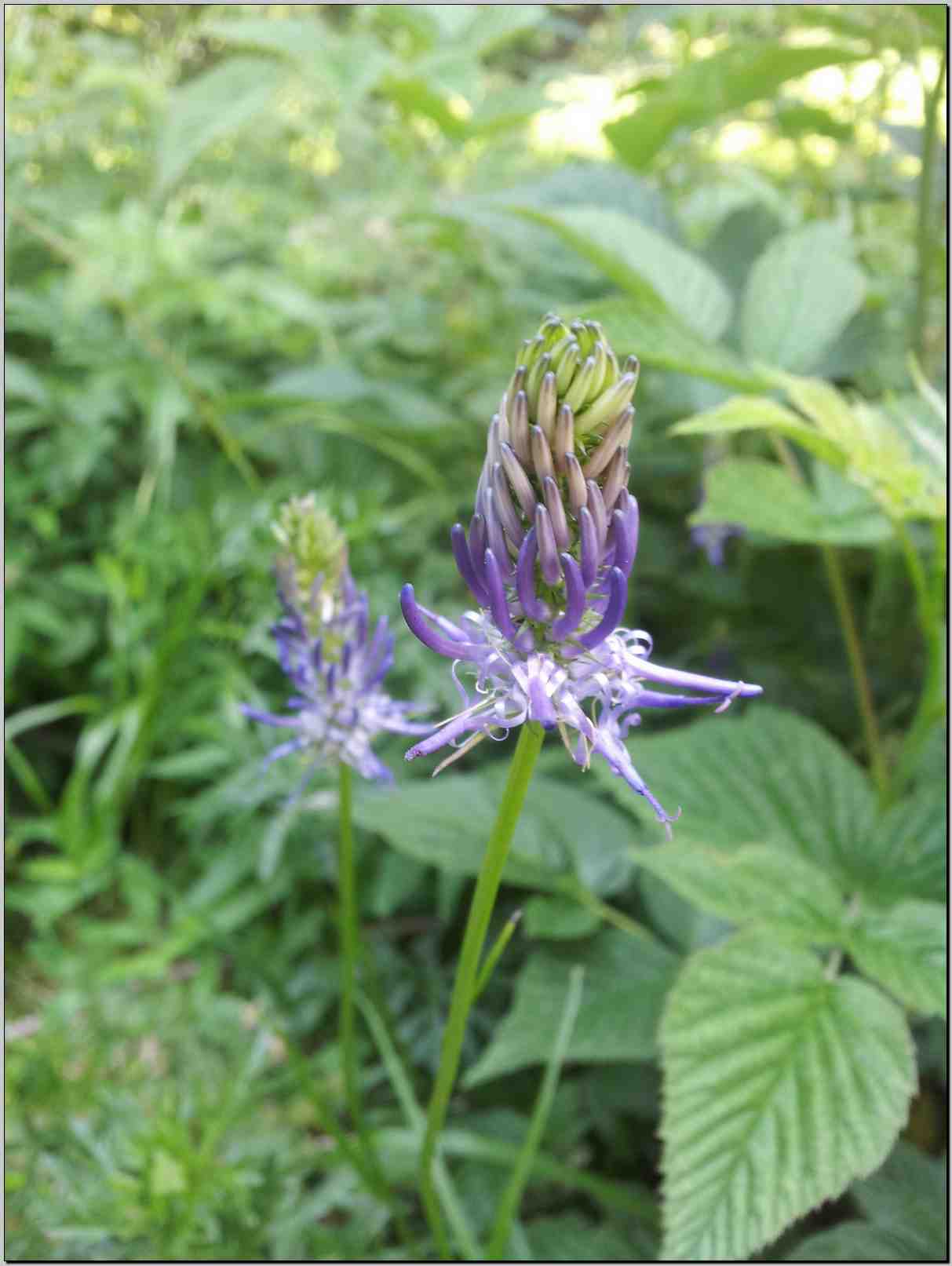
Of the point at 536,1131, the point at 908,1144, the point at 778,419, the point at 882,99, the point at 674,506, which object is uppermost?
the point at 882,99

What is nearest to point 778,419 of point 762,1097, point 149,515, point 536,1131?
point 762,1097

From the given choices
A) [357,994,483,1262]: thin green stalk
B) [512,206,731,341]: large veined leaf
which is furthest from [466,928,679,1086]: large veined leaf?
[512,206,731,341]: large veined leaf

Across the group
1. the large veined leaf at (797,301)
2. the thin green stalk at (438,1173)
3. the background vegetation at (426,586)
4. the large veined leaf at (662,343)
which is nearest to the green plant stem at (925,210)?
the background vegetation at (426,586)

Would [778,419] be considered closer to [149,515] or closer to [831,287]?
[831,287]

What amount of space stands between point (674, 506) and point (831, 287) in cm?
74

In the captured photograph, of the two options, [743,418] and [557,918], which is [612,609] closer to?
[743,418]

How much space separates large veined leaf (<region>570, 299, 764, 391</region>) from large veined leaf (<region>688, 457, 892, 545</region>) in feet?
0.50

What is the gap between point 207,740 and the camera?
2312 mm

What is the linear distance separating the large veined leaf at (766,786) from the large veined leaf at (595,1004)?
0.25 m

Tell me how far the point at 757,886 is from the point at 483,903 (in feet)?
1.99

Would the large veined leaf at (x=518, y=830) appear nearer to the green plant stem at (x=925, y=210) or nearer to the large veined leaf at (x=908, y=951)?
the large veined leaf at (x=908, y=951)

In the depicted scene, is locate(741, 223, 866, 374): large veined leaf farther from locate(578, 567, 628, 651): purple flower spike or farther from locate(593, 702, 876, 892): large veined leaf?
locate(578, 567, 628, 651): purple flower spike

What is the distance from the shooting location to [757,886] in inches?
54.6

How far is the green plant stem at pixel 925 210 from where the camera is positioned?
1.87 m
